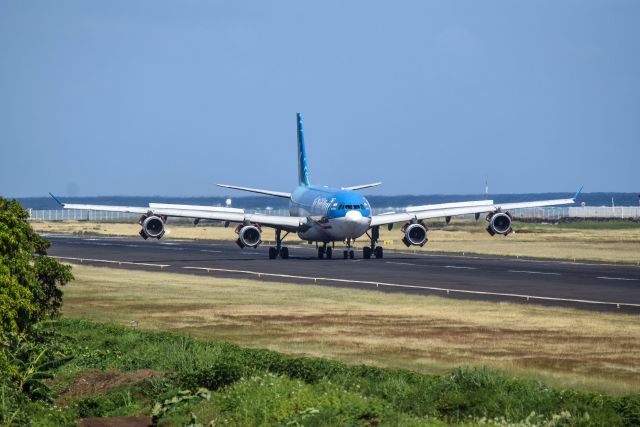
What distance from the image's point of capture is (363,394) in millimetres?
25422

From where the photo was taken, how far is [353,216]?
82375 millimetres

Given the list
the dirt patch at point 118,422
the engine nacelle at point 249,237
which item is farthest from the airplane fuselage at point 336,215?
the dirt patch at point 118,422

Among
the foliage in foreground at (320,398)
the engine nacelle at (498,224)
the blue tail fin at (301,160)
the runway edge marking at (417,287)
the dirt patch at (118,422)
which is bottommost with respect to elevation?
the dirt patch at (118,422)

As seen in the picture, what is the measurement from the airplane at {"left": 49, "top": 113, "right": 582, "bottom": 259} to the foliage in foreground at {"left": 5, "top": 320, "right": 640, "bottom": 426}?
5226 centimetres

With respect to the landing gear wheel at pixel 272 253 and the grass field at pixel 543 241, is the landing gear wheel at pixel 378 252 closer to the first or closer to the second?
the landing gear wheel at pixel 272 253

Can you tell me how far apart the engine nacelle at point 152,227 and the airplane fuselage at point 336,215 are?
1104 cm

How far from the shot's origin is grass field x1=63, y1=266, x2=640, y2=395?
107ft

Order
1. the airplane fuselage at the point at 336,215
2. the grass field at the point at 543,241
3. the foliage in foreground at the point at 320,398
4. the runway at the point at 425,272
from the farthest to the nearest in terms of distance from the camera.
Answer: the grass field at the point at 543,241 < the airplane fuselage at the point at 336,215 < the runway at the point at 425,272 < the foliage in foreground at the point at 320,398

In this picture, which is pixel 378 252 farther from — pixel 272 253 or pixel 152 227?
pixel 152 227

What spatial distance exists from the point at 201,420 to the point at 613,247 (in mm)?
83933

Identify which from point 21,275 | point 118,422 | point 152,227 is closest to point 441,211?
point 152,227

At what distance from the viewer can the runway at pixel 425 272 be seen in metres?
55.6

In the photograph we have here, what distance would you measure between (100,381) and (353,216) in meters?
53.5

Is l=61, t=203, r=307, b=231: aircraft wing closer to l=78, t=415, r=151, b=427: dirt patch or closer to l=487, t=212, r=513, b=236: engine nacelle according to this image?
l=487, t=212, r=513, b=236: engine nacelle
